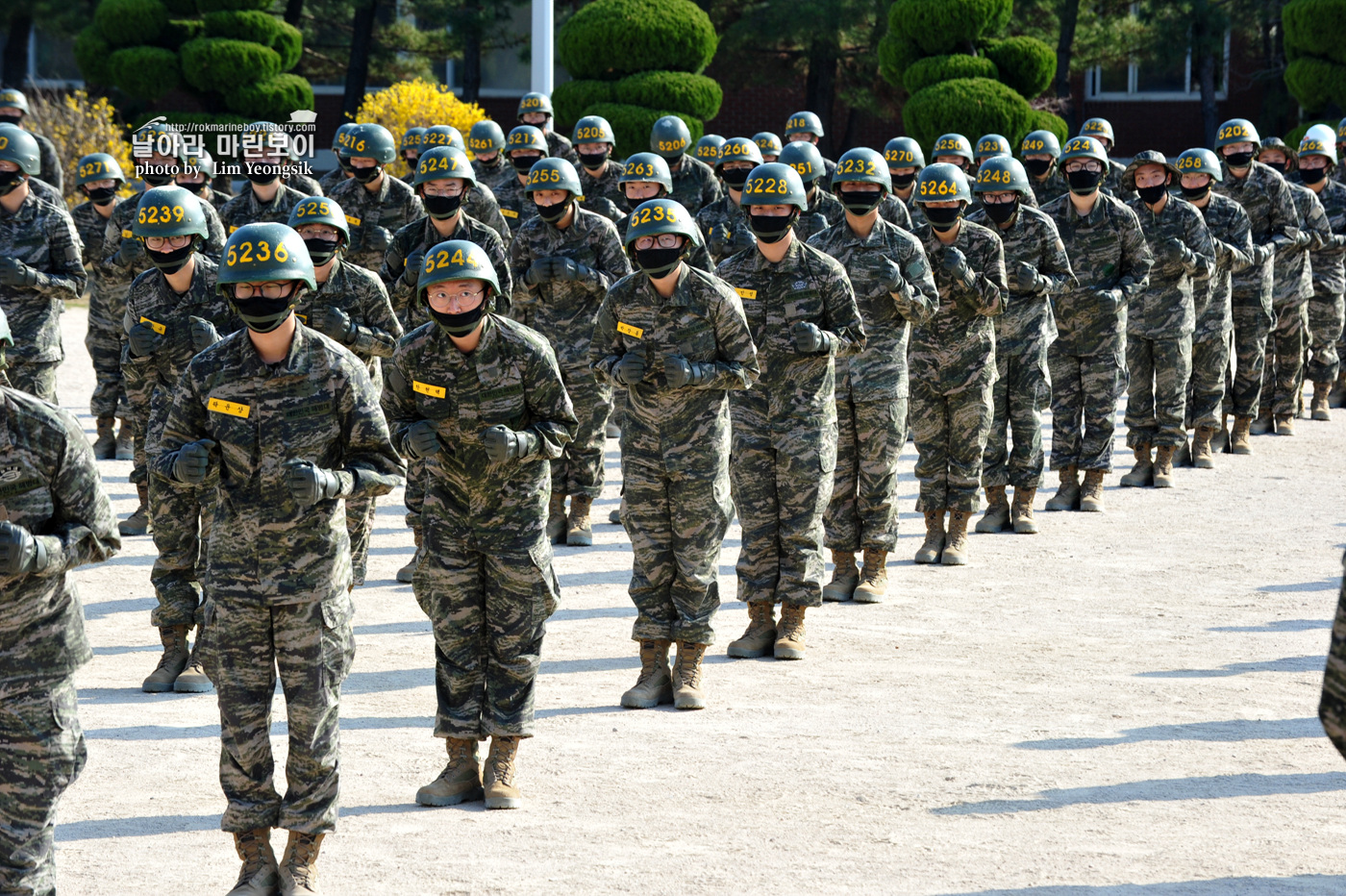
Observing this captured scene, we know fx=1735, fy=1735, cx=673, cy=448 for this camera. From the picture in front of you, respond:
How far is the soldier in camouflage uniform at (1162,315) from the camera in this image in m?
14.1

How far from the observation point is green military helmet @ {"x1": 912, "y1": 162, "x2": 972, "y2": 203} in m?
11.2

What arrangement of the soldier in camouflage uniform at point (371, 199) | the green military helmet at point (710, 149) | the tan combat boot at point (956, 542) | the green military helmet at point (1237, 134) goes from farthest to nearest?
the green military helmet at point (710, 149), the green military helmet at point (1237, 134), the soldier in camouflage uniform at point (371, 199), the tan combat boot at point (956, 542)

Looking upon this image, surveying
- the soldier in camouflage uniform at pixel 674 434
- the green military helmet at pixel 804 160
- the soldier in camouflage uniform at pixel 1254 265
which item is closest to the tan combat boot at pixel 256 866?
the soldier in camouflage uniform at pixel 674 434

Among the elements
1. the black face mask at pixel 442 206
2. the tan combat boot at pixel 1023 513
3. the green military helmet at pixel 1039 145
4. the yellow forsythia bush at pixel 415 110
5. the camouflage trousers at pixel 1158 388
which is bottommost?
the tan combat boot at pixel 1023 513

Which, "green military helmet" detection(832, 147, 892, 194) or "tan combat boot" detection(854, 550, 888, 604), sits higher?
"green military helmet" detection(832, 147, 892, 194)

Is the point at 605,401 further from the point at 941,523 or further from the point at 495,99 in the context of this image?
the point at 495,99

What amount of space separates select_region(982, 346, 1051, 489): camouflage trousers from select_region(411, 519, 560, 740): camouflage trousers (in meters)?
6.13

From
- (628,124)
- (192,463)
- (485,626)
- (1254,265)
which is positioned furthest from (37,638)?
(628,124)

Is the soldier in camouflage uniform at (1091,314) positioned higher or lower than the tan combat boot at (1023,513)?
higher

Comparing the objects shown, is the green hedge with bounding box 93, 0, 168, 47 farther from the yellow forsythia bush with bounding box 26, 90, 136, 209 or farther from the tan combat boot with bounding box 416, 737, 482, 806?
the tan combat boot with bounding box 416, 737, 482, 806

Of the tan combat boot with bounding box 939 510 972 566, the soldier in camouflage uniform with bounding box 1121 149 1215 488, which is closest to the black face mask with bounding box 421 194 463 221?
A: the tan combat boot with bounding box 939 510 972 566

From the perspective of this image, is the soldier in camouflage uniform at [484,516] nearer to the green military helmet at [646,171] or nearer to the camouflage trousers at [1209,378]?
the green military helmet at [646,171]

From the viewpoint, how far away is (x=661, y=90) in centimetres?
2683

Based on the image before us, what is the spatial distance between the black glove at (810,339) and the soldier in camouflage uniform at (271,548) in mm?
3295
